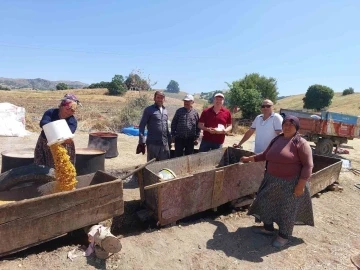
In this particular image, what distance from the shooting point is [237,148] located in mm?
6621

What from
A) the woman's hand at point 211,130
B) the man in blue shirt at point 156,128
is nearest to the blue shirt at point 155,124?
the man in blue shirt at point 156,128

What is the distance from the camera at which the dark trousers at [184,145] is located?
21.7 feet

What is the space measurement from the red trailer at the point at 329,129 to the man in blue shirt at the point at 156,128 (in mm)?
7361

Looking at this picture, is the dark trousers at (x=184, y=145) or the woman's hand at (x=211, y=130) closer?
the woman's hand at (x=211, y=130)

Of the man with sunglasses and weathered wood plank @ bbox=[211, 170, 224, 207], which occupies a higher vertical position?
the man with sunglasses

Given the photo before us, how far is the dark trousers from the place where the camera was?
260 inches

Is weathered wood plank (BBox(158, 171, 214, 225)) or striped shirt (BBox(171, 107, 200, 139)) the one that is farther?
striped shirt (BBox(171, 107, 200, 139))

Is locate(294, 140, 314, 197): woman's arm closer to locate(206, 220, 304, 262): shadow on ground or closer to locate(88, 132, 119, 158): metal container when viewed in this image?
locate(206, 220, 304, 262): shadow on ground

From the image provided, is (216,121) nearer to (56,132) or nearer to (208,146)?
(208,146)

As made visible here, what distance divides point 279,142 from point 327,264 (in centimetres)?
179

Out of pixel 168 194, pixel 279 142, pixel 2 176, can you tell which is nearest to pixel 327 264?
pixel 279 142

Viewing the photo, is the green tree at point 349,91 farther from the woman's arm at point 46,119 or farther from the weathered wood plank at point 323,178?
the woman's arm at point 46,119

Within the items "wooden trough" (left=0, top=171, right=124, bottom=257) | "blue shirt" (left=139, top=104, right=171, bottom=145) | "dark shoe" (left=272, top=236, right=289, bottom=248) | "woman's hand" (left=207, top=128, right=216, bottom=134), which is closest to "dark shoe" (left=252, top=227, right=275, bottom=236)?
"dark shoe" (left=272, top=236, right=289, bottom=248)

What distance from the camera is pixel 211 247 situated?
439cm
